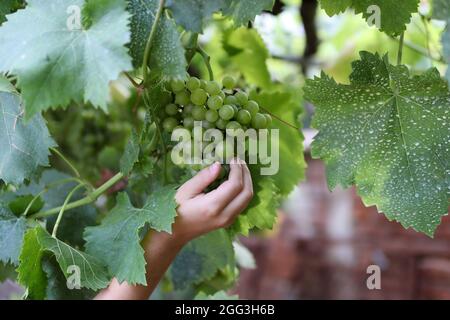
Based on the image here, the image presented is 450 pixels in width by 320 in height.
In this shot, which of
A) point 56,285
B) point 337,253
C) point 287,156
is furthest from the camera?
point 337,253

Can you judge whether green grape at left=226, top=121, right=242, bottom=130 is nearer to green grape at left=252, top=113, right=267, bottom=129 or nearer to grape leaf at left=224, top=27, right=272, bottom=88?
green grape at left=252, top=113, right=267, bottom=129

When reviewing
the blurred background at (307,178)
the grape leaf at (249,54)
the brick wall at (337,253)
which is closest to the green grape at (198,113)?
the blurred background at (307,178)

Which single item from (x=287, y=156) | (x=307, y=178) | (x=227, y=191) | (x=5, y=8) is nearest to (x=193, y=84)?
(x=227, y=191)

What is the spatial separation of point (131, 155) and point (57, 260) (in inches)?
5.7

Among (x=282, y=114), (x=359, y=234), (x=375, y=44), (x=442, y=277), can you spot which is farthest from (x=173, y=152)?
(x=359, y=234)

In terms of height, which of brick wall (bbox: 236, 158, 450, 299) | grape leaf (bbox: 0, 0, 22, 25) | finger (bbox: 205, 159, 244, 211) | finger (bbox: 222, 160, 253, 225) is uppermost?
grape leaf (bbox: 0, 0, 22, 25)

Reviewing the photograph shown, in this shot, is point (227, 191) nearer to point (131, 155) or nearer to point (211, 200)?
point (211, 200)

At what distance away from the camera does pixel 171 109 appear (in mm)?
792

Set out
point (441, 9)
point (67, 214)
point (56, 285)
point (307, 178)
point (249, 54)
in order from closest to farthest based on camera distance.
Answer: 1. point (441, 9)
2. point (56, 285)
3. point (67, 214)
4. point (249, 54)
5. point (307, 178)

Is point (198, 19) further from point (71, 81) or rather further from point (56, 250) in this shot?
point (56, 250)

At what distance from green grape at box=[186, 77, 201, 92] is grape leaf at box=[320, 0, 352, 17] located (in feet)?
0.53

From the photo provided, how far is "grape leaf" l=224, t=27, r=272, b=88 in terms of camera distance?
1277mm

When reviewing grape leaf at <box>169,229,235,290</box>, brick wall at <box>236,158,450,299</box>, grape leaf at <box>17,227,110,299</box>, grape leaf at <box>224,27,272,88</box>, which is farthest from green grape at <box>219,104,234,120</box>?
brick wall at <box>236,158,450,299</box>
